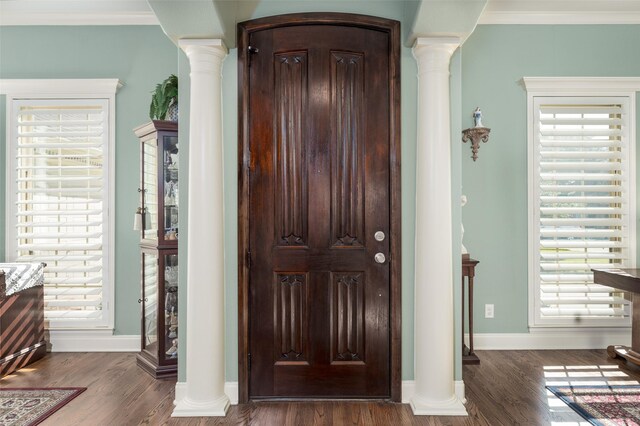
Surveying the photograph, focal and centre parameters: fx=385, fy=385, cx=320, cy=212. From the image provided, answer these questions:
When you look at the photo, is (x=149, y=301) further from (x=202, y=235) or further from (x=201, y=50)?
(x=201, y=50)

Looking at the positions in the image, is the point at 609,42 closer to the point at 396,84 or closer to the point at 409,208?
the point at 396,84

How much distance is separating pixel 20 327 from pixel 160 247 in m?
1.38

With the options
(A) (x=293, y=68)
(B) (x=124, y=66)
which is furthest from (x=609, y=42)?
(B) (x=124, y=66)

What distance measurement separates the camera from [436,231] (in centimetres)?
241

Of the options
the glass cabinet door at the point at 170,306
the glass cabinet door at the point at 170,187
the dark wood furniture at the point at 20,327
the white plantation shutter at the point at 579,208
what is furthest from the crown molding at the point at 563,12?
the dark wood furniture at the point at 20,327

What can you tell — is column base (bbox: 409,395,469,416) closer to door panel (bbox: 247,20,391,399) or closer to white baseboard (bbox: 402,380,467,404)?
white baseboard (bbox: 402,380,467,404)

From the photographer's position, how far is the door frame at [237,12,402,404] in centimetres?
253

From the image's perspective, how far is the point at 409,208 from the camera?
2553mm

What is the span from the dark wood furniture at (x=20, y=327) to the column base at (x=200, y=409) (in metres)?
1.66

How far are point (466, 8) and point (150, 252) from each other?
2.80m

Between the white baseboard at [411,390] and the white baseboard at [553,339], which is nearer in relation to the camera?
the white baseboard at [411,390]

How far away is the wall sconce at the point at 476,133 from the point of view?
3.37 metres

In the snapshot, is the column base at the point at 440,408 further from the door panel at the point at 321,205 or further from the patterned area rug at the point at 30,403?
the patterned area rug at the point at 30,403

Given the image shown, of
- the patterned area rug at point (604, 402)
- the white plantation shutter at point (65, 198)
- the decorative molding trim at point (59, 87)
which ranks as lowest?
the patterned area rug at point (604, 402)
